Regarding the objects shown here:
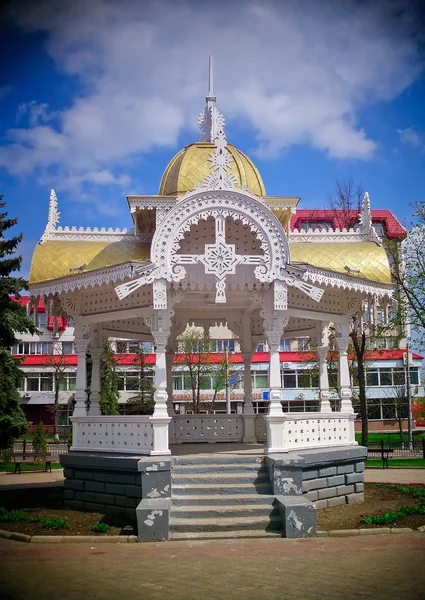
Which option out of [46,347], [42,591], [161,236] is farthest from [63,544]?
[46,347]

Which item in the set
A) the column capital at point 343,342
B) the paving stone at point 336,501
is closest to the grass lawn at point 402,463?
the column capital at point 343,342

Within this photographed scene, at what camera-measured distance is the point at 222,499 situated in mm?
10453

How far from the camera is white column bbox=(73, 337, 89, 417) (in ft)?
43.6

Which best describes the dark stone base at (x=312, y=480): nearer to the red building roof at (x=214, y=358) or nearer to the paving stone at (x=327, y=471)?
the paving stone at (x=327, y=471)

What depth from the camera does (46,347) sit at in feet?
186

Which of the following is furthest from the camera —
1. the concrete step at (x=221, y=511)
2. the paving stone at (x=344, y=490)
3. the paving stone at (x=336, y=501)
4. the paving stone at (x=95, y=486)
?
the paving stone at (x=344, y=490)

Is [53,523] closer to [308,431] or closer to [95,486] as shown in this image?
[95,486]

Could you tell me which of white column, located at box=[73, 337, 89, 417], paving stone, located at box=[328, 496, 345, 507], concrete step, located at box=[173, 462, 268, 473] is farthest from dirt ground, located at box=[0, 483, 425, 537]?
white column, located at box=[73, 337, 89, 417]

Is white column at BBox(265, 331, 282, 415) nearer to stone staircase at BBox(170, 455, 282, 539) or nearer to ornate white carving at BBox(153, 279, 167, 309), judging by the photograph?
stone staircase at BBox(170, 455, 282, 539)

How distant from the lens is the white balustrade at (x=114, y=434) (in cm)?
1166

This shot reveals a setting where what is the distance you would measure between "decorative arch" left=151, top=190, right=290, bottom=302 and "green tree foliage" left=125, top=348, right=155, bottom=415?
32.1m

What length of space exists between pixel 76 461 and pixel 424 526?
22.0ft

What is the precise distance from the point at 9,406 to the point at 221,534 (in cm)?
1722

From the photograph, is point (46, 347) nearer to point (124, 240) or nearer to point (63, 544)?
point (124, 240)
